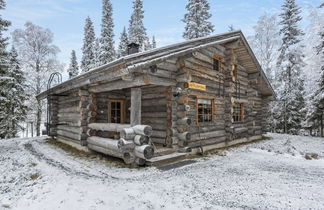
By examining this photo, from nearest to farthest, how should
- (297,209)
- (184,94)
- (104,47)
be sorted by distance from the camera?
(297,209)
(184,94)
(104,47)

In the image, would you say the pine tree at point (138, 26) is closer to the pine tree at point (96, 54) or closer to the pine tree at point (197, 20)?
the pine tree at point (96, 54)

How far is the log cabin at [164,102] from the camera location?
6391mm

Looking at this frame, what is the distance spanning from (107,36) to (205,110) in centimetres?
1942

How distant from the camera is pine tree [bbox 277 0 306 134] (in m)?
18.7

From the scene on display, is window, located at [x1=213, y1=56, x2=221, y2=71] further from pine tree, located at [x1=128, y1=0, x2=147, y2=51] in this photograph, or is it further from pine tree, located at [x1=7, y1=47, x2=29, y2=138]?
pine tree, located at [x1=128, y1=0, x2=147, y2=51]

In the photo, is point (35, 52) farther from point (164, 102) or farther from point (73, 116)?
point (164, 102)

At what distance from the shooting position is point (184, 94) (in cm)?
787

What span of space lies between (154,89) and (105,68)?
2806mm

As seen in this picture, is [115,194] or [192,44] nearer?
[115,194]

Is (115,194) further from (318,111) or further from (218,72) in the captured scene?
(318,111)

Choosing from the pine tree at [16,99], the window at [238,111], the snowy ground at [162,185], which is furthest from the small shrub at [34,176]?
the pine tree at [16,99]

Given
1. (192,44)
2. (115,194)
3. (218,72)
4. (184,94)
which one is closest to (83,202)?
(115,194)

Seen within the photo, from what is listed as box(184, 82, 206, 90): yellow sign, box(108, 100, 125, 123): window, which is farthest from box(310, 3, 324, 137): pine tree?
box(108, 100, 125, 123): window

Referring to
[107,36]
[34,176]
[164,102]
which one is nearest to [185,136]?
[164,102]
